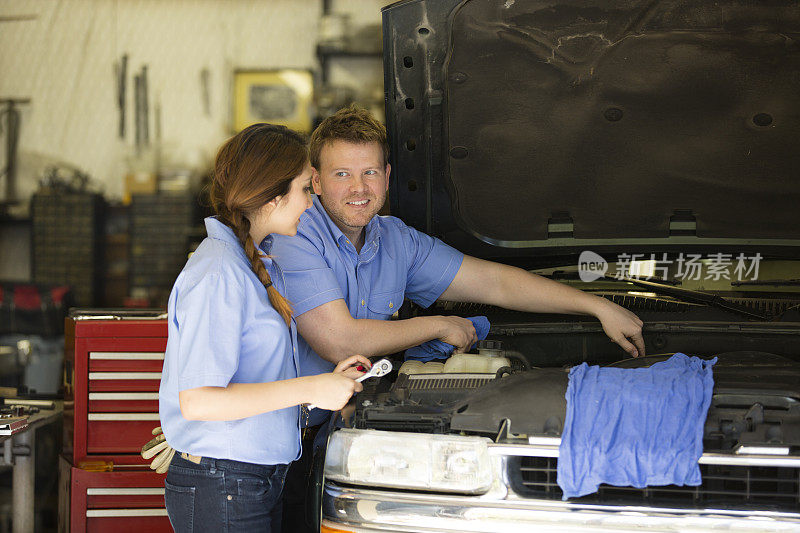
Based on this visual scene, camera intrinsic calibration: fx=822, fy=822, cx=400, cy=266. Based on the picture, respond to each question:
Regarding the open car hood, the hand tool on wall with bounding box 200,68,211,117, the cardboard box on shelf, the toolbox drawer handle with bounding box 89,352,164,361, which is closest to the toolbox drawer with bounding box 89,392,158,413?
the toolbox drawer handle with bounding box 89,352,164,361

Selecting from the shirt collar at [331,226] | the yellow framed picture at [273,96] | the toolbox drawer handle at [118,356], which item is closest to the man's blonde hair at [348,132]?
the shirt collar at [331,226]

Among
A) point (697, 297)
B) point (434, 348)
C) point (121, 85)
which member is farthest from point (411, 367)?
point (121, 85)

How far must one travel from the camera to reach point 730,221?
2471 mm

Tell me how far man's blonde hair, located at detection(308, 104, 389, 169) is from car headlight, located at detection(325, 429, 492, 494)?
35.1 inches

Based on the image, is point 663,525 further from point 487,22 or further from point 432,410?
point 487,22

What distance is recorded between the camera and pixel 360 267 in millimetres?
2262

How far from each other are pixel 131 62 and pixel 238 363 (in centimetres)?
418

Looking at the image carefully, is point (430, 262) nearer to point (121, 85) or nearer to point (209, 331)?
point (209, 331)

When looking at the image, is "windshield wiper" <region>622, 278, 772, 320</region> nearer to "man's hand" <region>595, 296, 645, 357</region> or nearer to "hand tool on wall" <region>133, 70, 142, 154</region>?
"man's hand" <region>595, 296, 645, 357</region>

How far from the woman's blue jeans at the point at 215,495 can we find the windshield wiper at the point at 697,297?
136 centimetres

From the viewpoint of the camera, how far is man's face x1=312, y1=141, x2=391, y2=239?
2.17 meters

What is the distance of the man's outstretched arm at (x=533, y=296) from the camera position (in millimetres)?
2145

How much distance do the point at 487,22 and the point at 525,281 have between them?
759mm

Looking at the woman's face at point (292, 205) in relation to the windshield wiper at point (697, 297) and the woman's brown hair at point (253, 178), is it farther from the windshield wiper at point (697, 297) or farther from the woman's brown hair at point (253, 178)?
the windshield wiper at point (697, 297)
